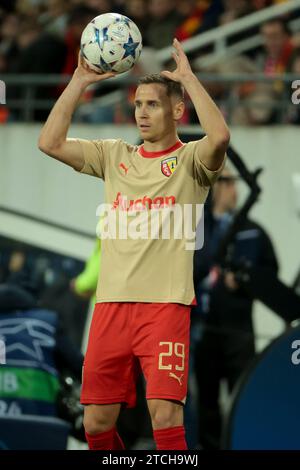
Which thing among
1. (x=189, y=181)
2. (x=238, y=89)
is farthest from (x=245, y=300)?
(x=189, y=181)

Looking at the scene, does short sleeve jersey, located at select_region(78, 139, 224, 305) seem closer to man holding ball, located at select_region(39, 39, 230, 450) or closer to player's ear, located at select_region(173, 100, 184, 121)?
man holding ball, located at select_region(39, 39, 230, 450)

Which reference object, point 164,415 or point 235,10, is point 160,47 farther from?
point 164,415

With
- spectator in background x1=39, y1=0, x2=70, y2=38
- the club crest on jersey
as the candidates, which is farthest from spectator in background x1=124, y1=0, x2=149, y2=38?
the club crest on jersey

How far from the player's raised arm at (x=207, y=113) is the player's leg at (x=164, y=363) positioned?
0.75 m

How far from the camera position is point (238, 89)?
1262 cm

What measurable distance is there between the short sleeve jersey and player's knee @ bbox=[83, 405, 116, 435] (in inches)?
20.5

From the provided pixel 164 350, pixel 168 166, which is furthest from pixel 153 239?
pixel 164 350

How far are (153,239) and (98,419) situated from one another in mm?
886

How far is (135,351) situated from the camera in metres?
7.21

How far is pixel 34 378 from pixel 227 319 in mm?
2387

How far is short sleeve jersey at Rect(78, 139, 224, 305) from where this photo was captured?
7168 mm

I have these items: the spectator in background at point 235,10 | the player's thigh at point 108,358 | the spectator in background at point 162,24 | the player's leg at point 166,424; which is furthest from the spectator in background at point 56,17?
the player's leg at point 166,424

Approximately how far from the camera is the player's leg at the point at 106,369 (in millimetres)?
7207

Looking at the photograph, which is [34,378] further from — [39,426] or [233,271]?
[233,271]
